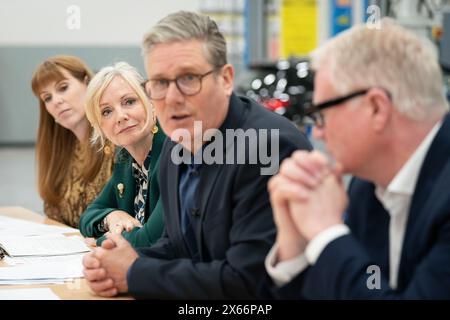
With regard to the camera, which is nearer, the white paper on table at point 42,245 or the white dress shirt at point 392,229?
the white dress shirt at point 392,229

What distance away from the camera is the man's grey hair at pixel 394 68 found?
1307 mm

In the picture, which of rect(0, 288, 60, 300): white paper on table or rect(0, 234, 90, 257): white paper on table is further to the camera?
rect(0, 234, 90, 257): white paper on table

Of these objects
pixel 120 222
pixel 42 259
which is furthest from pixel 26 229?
pixel 42 259

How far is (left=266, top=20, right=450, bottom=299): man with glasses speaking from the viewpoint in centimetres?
129

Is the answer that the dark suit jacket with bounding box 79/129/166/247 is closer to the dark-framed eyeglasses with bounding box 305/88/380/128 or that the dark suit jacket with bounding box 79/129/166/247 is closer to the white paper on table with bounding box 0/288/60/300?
the white paper on table with bounding box 0/288/60/300

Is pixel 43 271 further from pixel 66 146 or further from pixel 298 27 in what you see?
pixel 298 27

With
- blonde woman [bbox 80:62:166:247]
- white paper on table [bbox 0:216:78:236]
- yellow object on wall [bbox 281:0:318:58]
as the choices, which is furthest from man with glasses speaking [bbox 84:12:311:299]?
yellow object on wall [bbox 281:0:318:58]

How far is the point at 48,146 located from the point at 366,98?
89.0 inches

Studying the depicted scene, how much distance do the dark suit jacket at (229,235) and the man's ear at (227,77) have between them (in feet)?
0.09

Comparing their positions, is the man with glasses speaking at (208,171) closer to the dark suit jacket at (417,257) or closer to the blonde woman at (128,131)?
the dark suit jacket at (417,257)

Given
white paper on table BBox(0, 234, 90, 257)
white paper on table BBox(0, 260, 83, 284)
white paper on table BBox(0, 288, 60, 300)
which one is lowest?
white paper on table BBox(0, 234, 90, 257)

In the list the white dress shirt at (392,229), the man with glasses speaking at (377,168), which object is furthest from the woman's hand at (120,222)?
the man with glasses speaking at (377,168)

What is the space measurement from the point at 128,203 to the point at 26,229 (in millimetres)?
463

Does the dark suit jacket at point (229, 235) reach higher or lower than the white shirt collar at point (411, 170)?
lower
